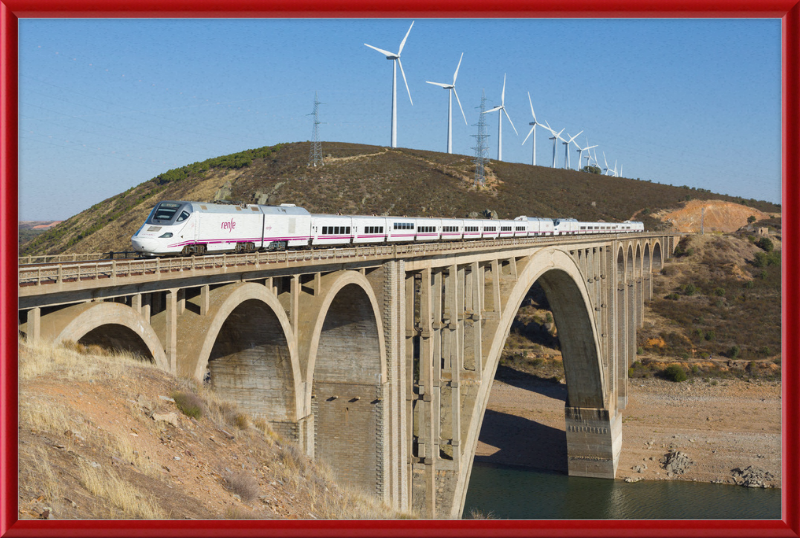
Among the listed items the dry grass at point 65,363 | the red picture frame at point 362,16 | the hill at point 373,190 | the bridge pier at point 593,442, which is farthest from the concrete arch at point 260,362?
the hill at point 373,190

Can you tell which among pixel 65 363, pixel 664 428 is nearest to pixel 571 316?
pixel 664 428

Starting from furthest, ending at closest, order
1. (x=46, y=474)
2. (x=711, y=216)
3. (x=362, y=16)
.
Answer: (x=711, y=216) < (x=46, y=474) < (x=362, y=16)

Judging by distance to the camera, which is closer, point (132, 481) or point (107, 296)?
point (132, 481)

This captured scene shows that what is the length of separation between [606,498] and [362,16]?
48.7 m

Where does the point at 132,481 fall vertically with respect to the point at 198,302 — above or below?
below

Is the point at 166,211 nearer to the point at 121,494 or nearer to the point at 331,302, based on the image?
the point at 331,302

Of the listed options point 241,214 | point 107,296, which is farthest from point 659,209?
point 107,296

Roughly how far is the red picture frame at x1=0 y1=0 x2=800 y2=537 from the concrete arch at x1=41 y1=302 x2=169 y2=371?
3815 mm

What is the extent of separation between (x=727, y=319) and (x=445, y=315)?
5746 cm

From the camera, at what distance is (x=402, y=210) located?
4377 inches

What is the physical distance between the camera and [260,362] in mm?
22188

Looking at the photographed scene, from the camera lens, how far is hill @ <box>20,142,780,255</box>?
10900 centimetres

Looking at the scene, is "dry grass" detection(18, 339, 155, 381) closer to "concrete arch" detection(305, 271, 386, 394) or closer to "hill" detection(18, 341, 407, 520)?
"hill" detection(18, 341, 407, 520)

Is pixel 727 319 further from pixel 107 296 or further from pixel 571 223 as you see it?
pixel 107 296
